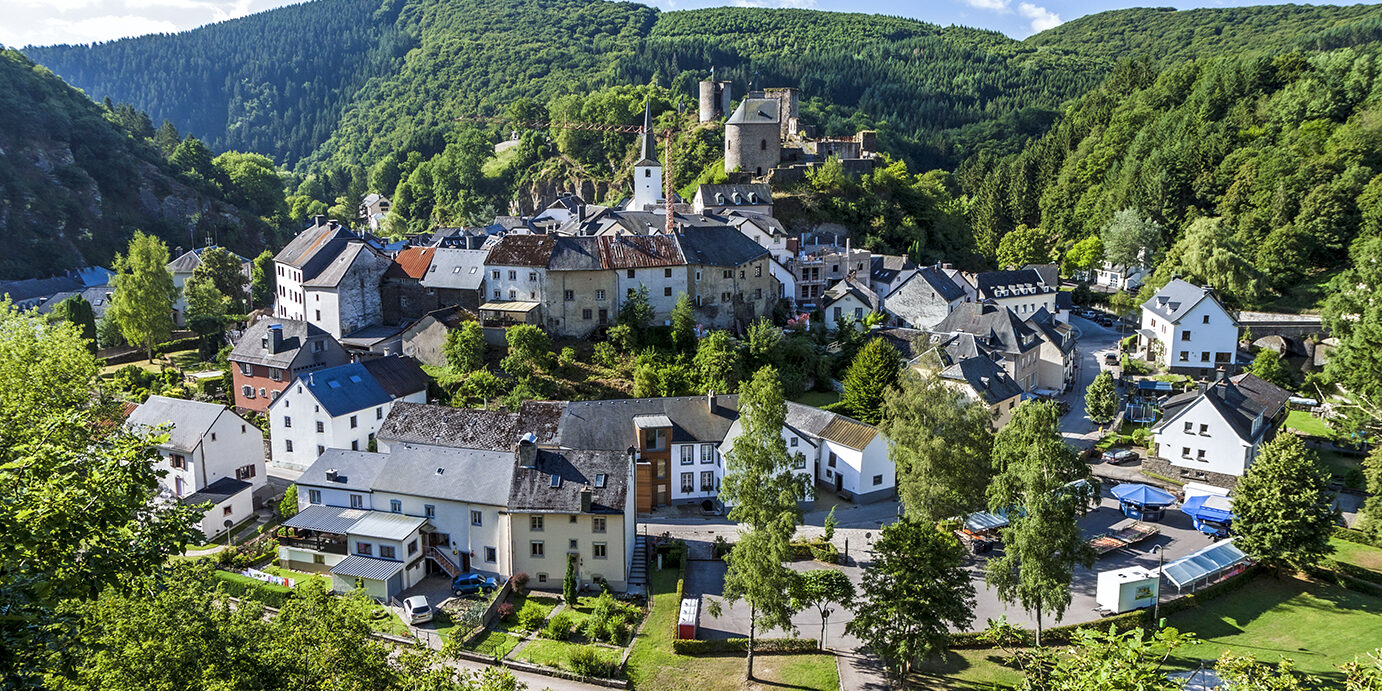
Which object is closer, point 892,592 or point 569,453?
point 892,592

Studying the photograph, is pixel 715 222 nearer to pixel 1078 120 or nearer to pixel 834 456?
pixel 834 456

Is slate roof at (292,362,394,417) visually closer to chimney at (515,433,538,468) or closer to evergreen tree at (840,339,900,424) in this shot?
chimney at (515,433,538,468)

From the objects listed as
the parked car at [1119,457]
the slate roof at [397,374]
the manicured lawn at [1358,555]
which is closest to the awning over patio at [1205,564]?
the manicured lawn at [1358,555]

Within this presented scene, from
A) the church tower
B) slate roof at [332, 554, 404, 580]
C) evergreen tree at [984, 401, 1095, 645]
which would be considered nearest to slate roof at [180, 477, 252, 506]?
slate roof at [332, 554, 404, 580]

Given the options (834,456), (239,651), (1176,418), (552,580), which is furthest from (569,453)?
(1176,418)

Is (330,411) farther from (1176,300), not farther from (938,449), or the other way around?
(1176,300)

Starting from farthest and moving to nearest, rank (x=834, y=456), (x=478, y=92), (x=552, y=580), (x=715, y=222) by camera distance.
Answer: (x=478, y=92) < (x=715, y=222) < (x=834, y=456) < (x=552, y=580)
